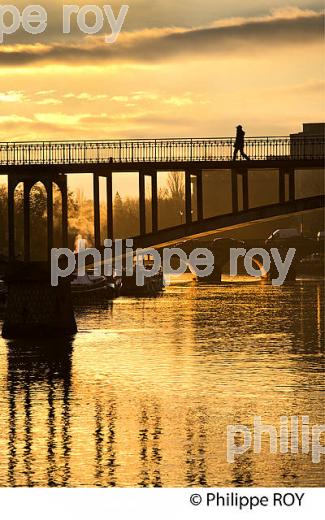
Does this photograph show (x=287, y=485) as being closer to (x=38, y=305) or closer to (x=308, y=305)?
(x=38, y=305)

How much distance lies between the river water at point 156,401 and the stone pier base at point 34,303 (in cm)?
142

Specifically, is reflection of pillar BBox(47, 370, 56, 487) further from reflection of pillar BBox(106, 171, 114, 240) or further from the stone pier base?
reflection of pillar BBox(106, 171, 114, 240)

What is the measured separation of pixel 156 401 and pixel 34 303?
23595 mm

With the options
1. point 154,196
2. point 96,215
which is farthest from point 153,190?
point 96,215

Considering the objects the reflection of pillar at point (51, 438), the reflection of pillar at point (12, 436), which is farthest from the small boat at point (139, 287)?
the reflection of pillar at point (12, 436)

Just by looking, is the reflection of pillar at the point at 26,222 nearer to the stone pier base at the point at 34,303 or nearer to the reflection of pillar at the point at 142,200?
the reflection of pillar at the point at 142,200

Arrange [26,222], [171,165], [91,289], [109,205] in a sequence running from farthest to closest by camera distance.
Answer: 1. [91,289]
2. [171,165]
3. [109,205]
4. [26,222]

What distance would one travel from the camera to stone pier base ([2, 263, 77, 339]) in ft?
190

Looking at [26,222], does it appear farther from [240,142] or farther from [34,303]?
[240,142]

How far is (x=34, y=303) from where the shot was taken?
5888 cm

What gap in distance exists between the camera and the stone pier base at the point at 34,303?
5788 centimetres

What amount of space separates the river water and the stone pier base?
1.42 metres
